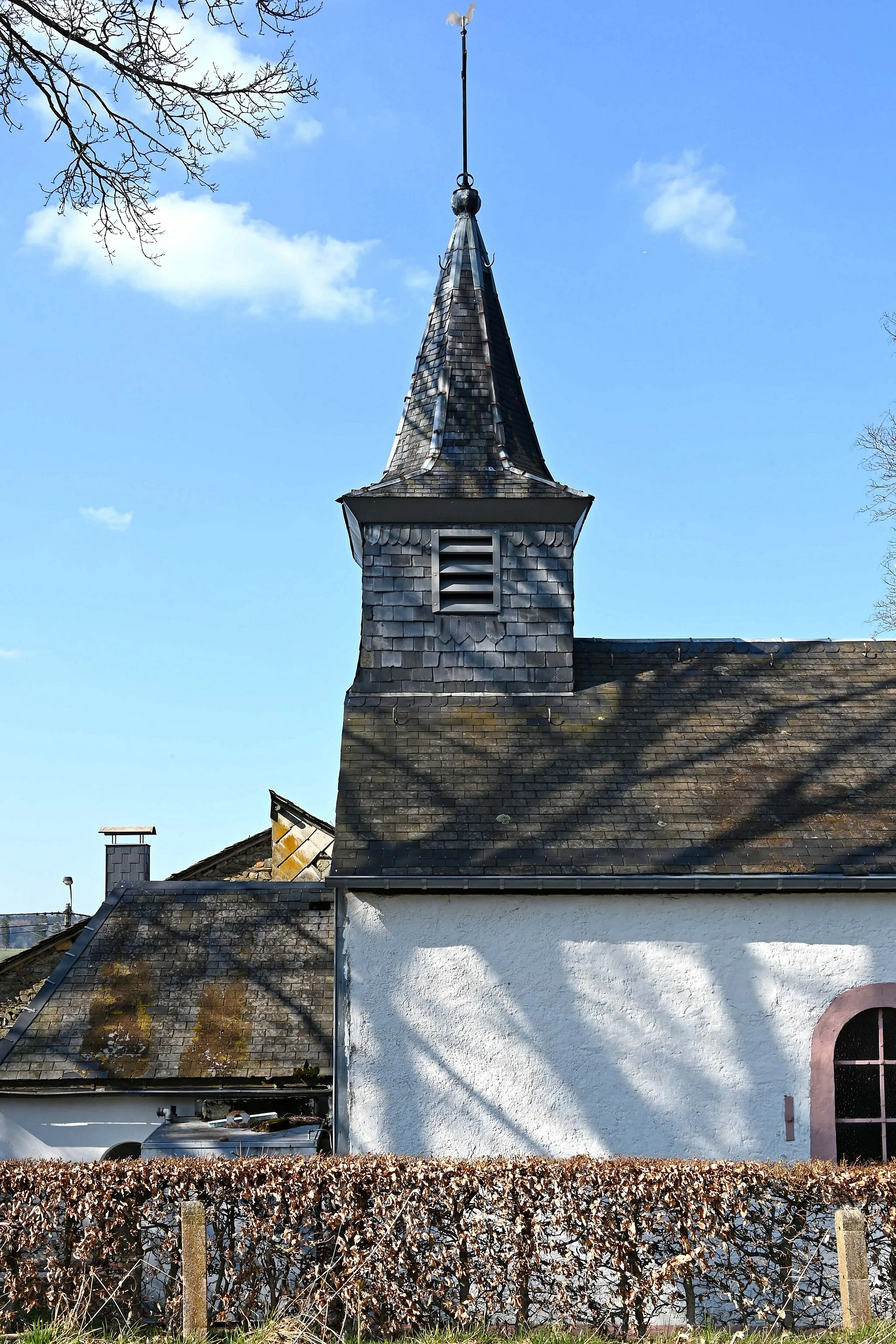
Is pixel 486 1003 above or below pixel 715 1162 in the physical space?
above

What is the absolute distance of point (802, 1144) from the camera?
10664mm

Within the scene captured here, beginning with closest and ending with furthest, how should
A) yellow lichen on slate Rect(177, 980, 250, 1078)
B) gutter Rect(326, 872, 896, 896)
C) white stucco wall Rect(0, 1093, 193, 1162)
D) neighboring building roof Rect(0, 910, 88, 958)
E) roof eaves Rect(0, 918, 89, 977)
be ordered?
gutter Rect(326, 872, 896, 896)
yellow lichen on slate Rect(177, 980, 250, 1078)
white stucco wall Rect(0, 1093, 193, 1162)
roof eaves Rect(0, 918, 89, 977)
neighboring building roof Rect(0, 910, 88, 958)

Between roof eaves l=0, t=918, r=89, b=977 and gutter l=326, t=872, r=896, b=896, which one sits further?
roof eaves l=0, t=918, r=89, b=977

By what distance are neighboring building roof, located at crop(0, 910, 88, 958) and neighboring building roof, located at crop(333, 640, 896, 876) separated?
23.8 m

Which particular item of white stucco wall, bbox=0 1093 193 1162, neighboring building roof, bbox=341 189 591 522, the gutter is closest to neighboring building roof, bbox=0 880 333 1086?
white stucco wall, bbox=0 1093 193 1162

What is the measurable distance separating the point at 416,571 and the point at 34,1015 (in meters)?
6.40

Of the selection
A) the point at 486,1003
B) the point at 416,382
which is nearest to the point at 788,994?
the point at 486,1003

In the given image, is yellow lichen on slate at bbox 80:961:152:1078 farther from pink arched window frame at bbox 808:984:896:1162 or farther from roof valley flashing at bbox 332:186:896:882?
pink arched window frame at bbox 808:984:896:1162

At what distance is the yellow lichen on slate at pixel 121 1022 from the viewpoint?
1190cm

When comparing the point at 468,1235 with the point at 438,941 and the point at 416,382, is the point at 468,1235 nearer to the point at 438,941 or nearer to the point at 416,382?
the point at 438,941

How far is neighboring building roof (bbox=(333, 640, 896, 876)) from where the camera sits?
37.1 ft

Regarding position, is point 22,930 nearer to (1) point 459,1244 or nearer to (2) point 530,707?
(2) point 530,707

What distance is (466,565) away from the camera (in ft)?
46.8

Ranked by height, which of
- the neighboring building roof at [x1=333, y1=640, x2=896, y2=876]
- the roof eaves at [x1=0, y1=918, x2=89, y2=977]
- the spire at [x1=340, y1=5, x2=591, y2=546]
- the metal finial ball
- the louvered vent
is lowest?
the roof eaves at [x1=0, y1=918, x2=89, y2=977]
